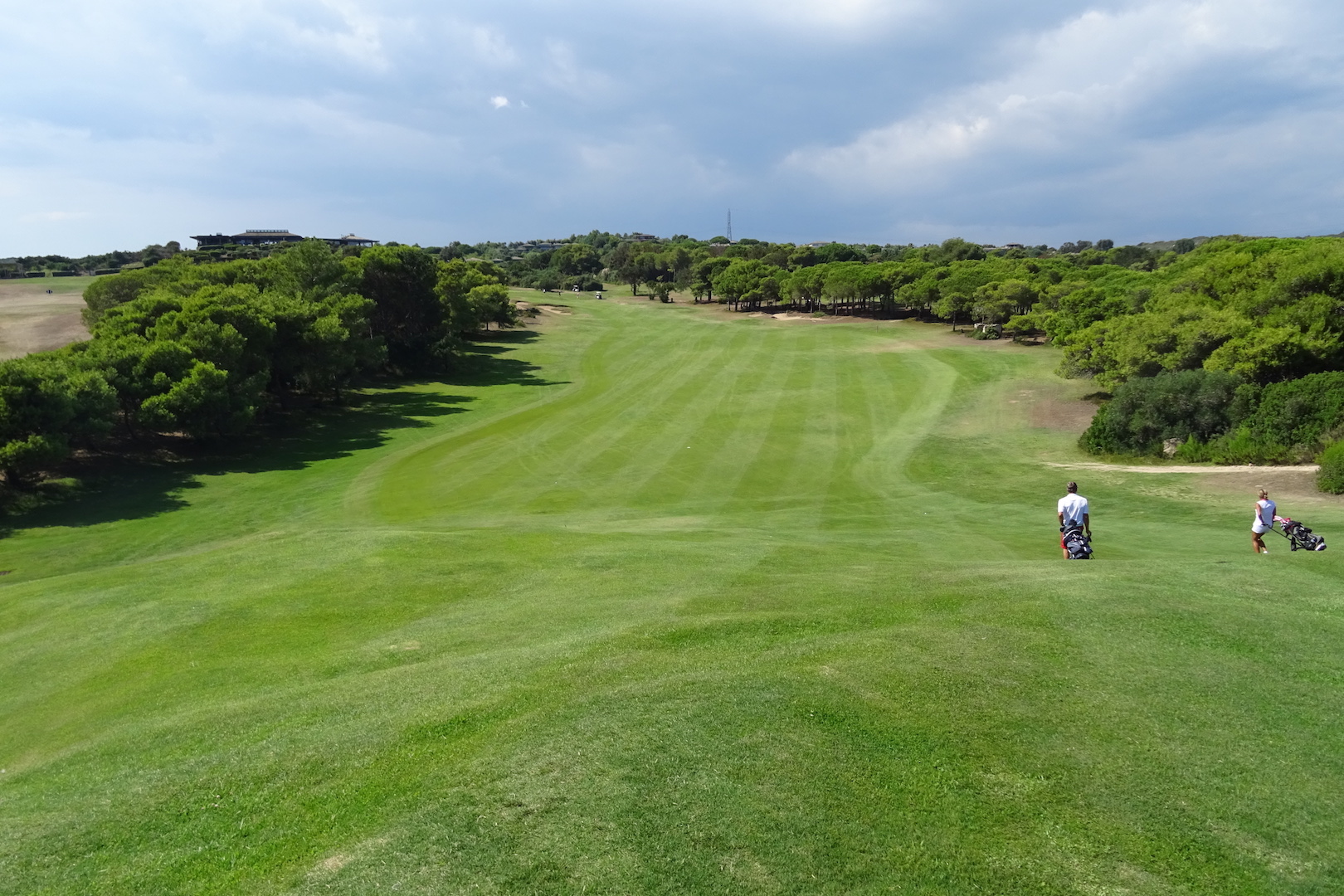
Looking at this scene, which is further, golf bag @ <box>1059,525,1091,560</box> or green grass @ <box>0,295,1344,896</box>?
golf bag @ <box>1059,525,1091,560</box>

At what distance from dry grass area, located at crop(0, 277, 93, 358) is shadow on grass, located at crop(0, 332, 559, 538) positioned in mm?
23371

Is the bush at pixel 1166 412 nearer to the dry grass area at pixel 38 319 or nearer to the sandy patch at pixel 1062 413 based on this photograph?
the sandy patch at pixel 1062 413

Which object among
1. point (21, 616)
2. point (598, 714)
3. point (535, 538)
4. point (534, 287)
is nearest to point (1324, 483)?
point (535, 538)

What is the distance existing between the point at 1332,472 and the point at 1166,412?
34.2 ft

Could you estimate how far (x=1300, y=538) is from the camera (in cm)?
1933

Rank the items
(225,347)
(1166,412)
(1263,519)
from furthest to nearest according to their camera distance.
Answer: (225,347) < (1166,412) < (1263,519)

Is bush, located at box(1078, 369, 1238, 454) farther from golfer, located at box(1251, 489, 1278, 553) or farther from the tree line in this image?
the tree line

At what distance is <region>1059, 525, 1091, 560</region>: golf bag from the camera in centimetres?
1833

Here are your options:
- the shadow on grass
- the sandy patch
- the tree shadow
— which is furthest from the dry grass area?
the sandy patch

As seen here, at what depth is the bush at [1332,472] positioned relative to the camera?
2695 centimetres

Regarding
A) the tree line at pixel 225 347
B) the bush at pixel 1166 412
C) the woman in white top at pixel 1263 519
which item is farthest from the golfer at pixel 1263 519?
the tree line at pixel 225 347

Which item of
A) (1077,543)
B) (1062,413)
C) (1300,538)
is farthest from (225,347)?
(1062,413)

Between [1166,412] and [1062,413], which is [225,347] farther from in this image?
[1062,413]

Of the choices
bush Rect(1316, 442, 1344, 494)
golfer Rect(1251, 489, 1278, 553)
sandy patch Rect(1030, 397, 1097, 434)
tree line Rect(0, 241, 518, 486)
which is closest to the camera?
golfer Rect(1251, 489, 1278, 553)
